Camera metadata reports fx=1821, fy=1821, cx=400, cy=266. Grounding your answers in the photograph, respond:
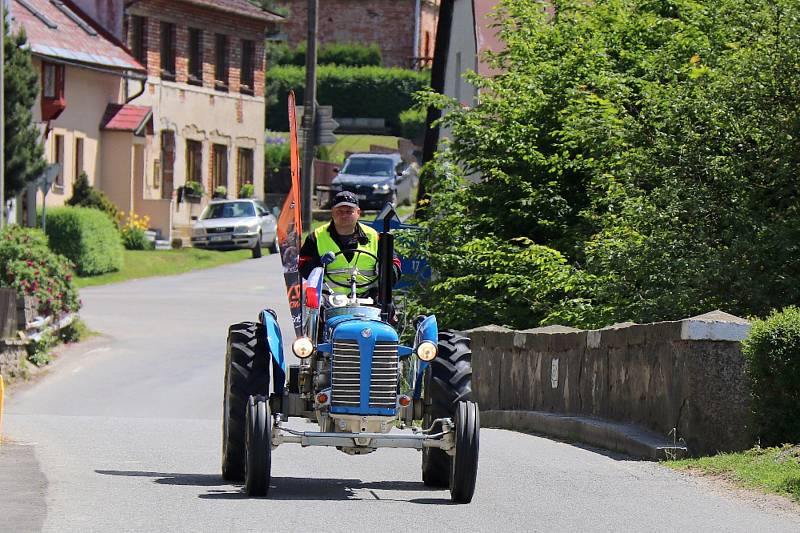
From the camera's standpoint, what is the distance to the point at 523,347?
20.9 metres

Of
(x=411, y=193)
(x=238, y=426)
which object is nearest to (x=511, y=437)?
(x=238, y=426)

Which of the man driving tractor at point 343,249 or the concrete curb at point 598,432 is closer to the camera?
the man driving tractor at point 343,249

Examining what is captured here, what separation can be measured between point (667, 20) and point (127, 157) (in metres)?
31.1

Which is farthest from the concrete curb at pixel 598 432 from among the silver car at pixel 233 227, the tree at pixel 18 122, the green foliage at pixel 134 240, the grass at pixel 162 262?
the silver car at pixel 233 227

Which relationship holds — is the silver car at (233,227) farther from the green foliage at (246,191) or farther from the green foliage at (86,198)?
the green foliage at (246,191)

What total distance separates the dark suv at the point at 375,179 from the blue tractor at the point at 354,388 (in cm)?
4765

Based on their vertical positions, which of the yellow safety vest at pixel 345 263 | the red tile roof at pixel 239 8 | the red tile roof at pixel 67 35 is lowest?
the yellow safety vest at pixel 345 263

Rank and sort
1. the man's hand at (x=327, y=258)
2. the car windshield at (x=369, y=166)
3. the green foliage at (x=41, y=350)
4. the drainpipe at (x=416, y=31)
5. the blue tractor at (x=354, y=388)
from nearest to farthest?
1. the blue tractor at (x=354, y=388)
2. the man's hand at (x=327, y=258)
3. the green foliage at (x=41, y=350)
4. the car windshield at (x=369, y=166)
5. the drainpipe at (x=416, y=31)

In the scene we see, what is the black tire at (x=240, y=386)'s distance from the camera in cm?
1235

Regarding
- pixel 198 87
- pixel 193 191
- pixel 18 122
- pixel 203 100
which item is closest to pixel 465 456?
pixel 18 122

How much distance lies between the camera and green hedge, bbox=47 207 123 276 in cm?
4497

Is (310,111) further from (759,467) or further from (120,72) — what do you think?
(759,467)

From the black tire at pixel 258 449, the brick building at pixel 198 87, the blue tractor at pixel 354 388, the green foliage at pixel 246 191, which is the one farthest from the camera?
the green foliage at pixel 246 191

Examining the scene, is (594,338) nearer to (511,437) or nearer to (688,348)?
(511,437)
